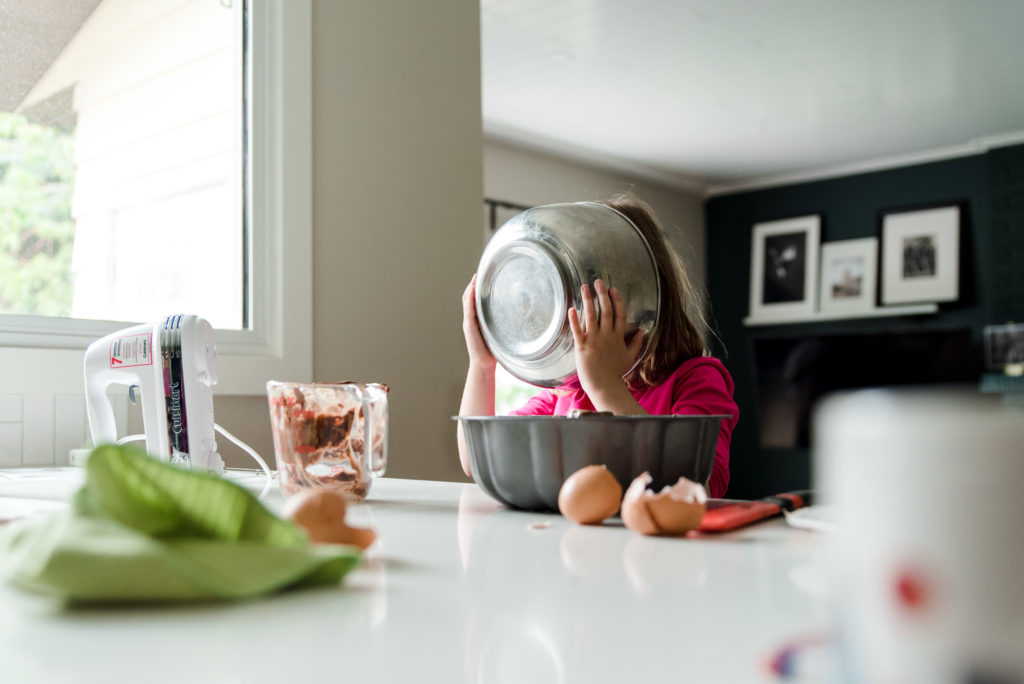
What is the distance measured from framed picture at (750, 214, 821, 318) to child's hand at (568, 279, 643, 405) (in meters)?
4.97

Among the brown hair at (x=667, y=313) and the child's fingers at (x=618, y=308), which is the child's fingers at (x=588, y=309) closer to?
the child's fingers at (x=618, y=308)

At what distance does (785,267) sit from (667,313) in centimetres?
473

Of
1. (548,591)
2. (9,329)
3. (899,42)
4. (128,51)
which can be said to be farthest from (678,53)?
(548,591)

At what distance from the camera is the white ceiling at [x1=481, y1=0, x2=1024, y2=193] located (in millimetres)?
3172

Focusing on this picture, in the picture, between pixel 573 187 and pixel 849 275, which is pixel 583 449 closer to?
pixel 573 187

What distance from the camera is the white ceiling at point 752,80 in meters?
3.17

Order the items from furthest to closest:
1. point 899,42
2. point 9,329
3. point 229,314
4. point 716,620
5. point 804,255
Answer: point 804,255 < point 899,42 < point 229,314 < point 9,329 < point 716,620

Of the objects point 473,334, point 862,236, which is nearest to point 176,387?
point 473,334

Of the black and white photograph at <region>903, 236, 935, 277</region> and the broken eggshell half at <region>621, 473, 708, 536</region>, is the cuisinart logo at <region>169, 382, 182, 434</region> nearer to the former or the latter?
the broken eggshell half at <region>621, 473, 708, 536</region>

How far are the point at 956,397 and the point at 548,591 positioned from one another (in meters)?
0.28

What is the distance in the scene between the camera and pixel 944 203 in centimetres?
513

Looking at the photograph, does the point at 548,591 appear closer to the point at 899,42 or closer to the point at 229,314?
the point at 229,314

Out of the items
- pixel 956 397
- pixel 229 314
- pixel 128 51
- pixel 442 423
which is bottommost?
pixel 442 423

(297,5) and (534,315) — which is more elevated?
(297,5)
